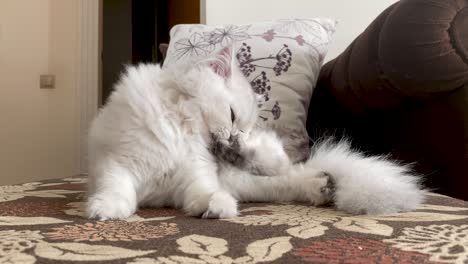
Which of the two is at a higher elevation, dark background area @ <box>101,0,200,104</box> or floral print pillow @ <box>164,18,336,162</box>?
dark background area @ <box>101,0,200,104</box>

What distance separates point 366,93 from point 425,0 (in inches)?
9.9

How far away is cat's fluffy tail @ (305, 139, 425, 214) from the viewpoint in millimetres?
878

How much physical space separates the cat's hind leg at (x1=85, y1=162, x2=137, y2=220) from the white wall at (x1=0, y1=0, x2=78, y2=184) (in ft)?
7.41

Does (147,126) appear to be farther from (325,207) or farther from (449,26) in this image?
(449,26)

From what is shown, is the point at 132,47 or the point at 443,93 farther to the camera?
the point at 132,47

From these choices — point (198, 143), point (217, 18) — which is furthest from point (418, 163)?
point (217, 18)

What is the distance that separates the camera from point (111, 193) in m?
0.89

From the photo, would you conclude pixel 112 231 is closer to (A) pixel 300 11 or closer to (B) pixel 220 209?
(B) pixel 220 209

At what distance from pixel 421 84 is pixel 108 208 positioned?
28.2 inches

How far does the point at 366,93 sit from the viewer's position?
114 cm

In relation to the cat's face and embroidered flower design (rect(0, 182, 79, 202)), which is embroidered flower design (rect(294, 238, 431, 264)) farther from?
embroidered flower design (rect(0, 182, 79, 202))

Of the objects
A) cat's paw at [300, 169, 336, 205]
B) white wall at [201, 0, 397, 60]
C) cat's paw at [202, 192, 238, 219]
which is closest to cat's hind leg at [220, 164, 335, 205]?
cat's paw at [300, 169, 336, 205]

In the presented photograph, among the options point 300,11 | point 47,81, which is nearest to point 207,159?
point 300,11

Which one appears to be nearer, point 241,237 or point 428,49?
point 241,237
